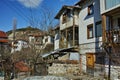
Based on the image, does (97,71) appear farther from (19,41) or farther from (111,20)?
(19,41)

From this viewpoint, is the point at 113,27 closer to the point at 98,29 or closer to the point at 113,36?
the point at 113,36

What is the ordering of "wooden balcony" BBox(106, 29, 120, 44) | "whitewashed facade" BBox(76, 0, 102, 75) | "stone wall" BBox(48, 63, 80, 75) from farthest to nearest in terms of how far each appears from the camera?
1. "stone wall" BBox(48, 63, 80, 75)
2. "whitewashed facade" BBox(76, 0, 102, 75)
3. "wooden balcony" BBox(106, 29, 120, 44)

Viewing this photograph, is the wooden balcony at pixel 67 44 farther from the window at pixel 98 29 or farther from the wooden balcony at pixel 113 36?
the wooden balcony at pixel 113 36

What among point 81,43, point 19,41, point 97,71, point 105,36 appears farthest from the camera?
point 19,41

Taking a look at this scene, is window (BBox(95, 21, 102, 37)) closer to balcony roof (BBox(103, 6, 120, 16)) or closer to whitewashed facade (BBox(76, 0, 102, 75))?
whitewashed facade (BBox(76, 0, 102, 75))

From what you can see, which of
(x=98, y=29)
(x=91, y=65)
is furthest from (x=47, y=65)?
(x=98, y=29)

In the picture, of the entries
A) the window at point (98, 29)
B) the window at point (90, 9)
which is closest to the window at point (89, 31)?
the window at point (98, 29)

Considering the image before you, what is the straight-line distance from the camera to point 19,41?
217ft

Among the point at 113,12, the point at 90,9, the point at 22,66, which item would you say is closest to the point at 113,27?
the point at 113,12

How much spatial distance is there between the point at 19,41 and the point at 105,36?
5055cm

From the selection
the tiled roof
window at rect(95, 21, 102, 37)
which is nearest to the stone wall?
the tiled roof

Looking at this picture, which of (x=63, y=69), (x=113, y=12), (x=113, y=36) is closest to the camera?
(x=113, y=36)

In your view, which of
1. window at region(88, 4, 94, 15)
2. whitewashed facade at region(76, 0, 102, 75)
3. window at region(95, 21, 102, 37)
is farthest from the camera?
window at region(88, 4, 94, 15)

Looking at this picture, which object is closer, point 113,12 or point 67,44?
point 113,12
